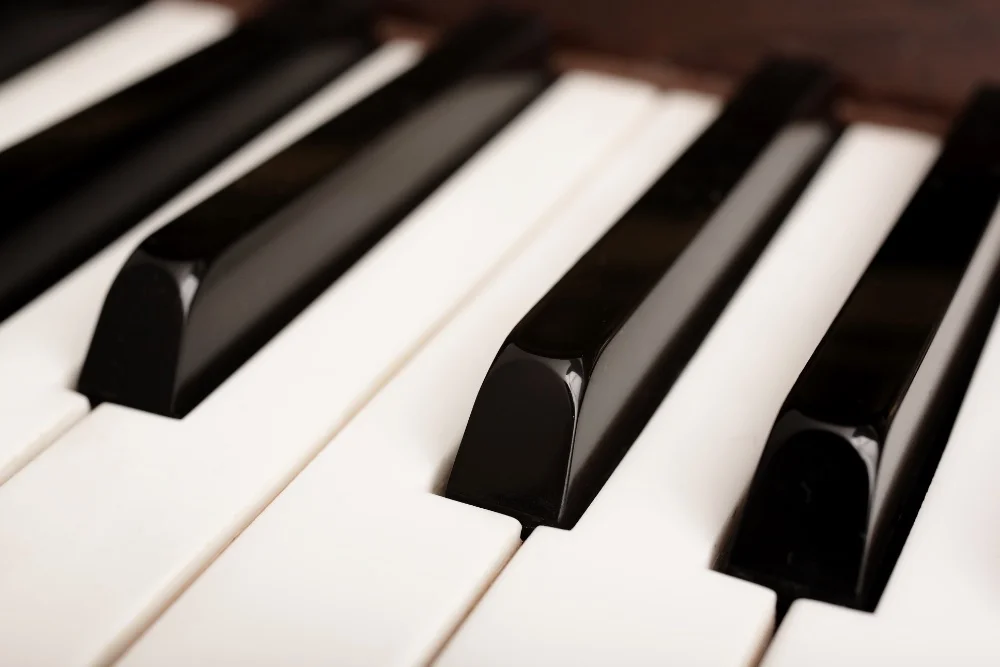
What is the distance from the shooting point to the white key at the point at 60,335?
26.2 inches

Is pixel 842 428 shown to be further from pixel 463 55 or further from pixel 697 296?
pixel 463 55

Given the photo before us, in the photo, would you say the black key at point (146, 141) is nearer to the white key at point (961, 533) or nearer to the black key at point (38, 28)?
the black key at point (38, 28)

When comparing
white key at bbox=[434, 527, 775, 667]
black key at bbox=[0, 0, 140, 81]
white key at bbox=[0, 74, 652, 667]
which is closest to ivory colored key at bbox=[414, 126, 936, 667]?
white key at bbox=[434, 527, 775, 667]

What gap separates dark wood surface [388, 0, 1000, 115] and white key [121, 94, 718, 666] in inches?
15.7

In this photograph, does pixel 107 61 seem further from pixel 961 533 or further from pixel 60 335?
pixel 961 533

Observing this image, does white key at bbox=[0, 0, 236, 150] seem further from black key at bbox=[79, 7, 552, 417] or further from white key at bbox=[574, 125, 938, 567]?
white key at bbox=[574, 125, 938, 567]

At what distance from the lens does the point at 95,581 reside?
0.56 m

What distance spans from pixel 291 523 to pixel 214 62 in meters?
0.53

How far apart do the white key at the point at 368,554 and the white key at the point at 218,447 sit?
2 cm

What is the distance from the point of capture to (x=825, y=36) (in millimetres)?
967

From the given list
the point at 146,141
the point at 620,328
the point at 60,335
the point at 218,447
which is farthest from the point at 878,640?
the point at 146,141

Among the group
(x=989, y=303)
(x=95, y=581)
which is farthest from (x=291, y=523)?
(x=989, y=303)

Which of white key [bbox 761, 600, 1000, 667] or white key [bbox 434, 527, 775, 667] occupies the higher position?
white key [bbox 434, 527, 775, 667]

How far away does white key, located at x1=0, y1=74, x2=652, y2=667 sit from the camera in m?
0.56
